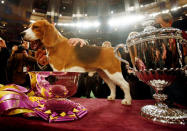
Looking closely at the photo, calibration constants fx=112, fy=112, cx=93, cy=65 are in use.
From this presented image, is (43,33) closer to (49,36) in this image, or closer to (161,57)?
(49,36)

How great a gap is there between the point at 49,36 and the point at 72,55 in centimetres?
18

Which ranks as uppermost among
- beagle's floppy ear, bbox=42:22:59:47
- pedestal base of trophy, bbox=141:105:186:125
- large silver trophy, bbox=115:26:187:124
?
beagle's floppy ear, bbox=42:22:59:47

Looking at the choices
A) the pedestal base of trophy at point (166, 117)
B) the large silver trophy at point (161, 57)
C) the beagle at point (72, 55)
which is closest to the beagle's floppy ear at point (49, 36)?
the beagle at point (72, 55)

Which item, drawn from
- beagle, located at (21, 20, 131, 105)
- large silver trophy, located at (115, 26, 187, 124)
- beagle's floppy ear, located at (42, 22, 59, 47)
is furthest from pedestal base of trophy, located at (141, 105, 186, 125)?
beagle's floppy ear, located at (42, 22, 59, 47)

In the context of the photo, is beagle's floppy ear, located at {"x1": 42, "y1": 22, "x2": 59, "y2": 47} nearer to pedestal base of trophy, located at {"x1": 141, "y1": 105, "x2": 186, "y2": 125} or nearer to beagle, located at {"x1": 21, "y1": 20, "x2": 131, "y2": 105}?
beagle, located at {"x1": 21, "y1": 20, "x2": 131, "y2": 105}

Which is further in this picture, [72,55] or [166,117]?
[72,55]

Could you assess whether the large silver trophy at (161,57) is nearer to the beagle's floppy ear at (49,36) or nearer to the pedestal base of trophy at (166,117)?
the pedestal base of trophy at (166,117)

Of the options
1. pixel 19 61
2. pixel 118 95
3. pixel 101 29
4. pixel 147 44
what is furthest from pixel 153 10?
pixel 19 61

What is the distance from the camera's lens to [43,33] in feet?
2.19

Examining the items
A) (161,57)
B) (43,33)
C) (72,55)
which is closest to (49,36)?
(43,33)

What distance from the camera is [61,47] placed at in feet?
2.17

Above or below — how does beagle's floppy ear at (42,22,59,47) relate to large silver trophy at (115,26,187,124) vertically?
above

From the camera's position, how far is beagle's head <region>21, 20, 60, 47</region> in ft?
2.11

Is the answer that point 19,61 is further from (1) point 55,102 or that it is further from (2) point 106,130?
(2) point 106,130
